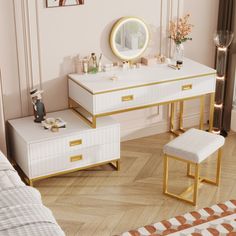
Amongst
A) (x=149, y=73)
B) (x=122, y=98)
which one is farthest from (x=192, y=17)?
(x=122, y=98)

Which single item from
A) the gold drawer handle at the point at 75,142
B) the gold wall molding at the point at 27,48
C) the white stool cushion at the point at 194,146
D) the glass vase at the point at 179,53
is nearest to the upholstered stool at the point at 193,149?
the white stool cushion at the point at 194,146

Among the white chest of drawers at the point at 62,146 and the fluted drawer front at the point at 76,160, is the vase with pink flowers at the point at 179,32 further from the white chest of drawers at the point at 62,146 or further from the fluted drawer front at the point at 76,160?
the fluted drawer front at the point at 76,160

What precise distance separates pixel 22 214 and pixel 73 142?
1443 millimetres

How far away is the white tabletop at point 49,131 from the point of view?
399 cm

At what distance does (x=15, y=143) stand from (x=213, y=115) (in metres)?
2.00

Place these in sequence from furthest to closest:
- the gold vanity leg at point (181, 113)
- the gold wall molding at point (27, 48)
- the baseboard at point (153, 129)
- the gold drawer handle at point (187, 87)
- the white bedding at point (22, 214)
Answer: the gold vanity leg at point (181, 113) → the baseboard at point (153, 129) → the gold drawer handle at point (187, 87) → the gold wall molding at point (27, 48) → the white bedding at point (22, 214)

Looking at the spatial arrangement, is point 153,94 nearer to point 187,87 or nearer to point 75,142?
point 187,87

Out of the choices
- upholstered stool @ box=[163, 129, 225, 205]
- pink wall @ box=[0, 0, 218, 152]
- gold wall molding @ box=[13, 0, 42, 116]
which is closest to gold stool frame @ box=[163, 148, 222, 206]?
upholstered stool @ box=[163, 129, 225, 205]

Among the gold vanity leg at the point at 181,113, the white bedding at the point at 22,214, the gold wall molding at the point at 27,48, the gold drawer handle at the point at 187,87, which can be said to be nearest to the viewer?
the white bedding at the point at 22,214

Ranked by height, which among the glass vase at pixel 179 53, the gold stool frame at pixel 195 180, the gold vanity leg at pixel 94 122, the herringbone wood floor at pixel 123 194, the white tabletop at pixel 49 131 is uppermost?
the glass vase at pixel 179 53

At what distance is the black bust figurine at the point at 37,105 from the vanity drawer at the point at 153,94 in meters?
0.47

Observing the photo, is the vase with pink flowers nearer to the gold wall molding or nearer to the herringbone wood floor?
the herringbone wood floor

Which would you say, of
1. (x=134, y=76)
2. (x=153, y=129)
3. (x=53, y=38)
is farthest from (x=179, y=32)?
(x=53, y=38)

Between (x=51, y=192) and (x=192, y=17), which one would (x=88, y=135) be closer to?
(x=51, y=192)
